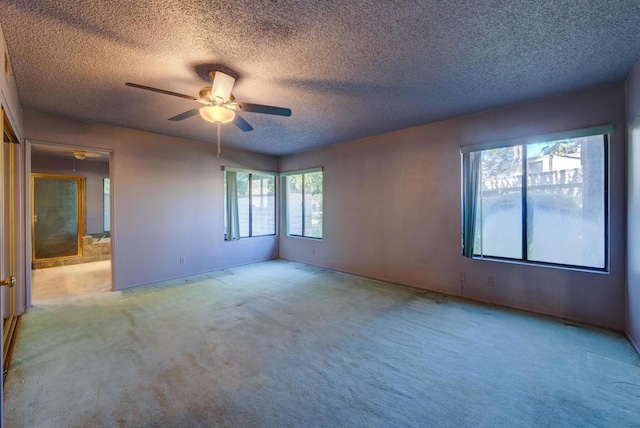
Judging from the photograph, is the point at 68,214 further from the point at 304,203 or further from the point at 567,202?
the point at 567,202

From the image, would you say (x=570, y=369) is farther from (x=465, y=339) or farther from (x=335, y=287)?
(x=335, y=287)

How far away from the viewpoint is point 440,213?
13.7ft

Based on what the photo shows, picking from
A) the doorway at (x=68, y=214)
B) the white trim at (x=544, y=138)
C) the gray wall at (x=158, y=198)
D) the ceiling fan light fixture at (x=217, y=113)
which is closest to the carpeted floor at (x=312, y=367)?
the gray wall at (x=158, y=198)

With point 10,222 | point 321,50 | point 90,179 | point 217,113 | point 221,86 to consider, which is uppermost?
point 321,50

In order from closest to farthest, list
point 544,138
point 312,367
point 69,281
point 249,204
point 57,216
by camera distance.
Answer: point 312,367 < point 544,138 < point 69,281 < point 249,204 < point 57,216

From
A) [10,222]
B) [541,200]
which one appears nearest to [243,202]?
[10,222]

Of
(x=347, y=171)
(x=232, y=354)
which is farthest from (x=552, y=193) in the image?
(x=232, y=354)

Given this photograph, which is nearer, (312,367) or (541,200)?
(312,367)

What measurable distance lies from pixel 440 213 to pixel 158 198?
14.8ft

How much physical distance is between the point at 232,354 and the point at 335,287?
7.29 feet

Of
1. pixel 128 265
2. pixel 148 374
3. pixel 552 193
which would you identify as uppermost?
pixel 552 193

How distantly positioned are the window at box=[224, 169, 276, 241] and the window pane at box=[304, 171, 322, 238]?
34.2 inches

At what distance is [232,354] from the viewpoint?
251 cm

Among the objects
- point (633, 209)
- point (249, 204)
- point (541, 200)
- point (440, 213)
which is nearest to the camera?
point (633, 209)
